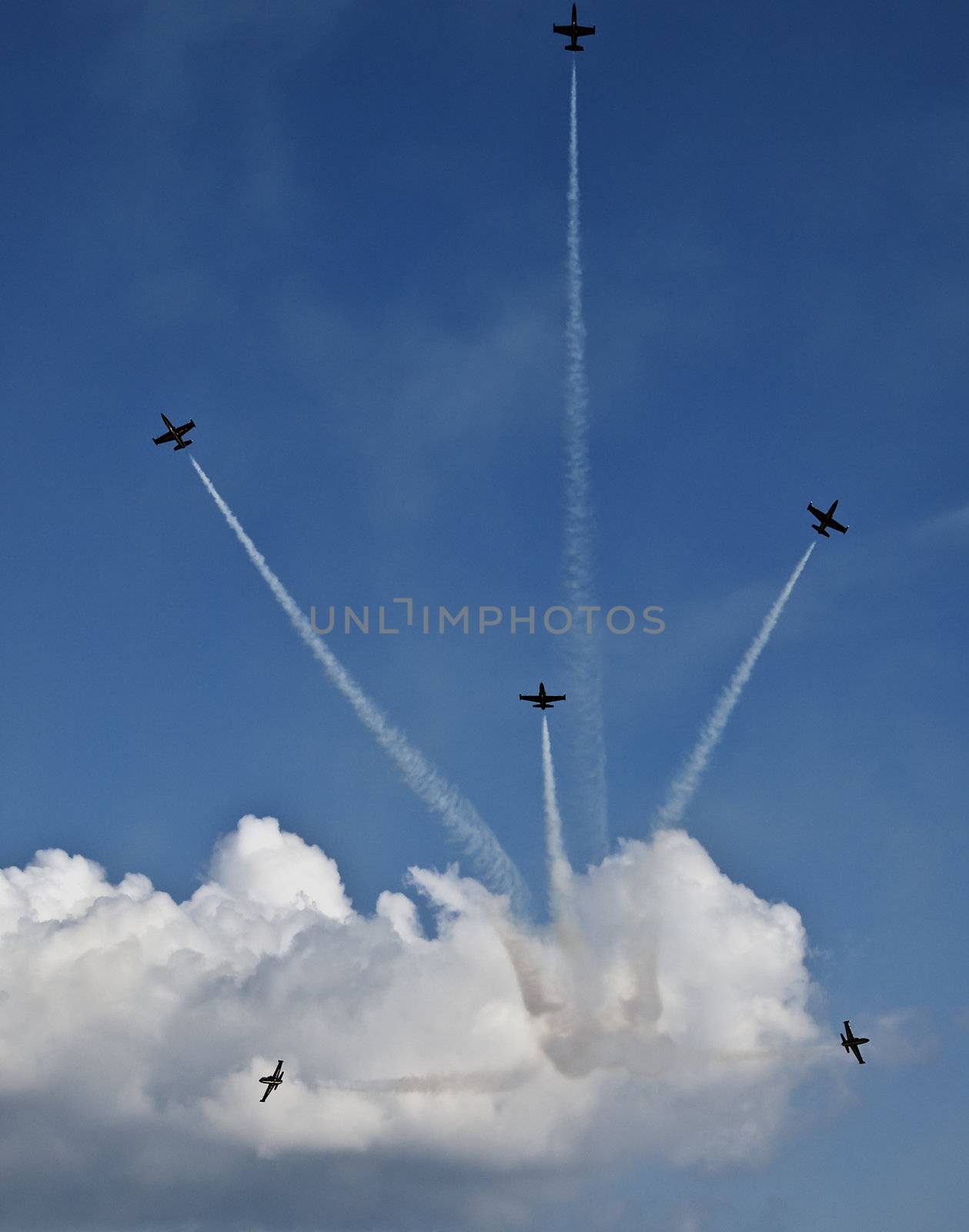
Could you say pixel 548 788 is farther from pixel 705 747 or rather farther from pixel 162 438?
pixel 162 438

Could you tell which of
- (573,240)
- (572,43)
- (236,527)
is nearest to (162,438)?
(236,527)

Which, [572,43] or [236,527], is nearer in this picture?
[572,43]

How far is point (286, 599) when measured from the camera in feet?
642

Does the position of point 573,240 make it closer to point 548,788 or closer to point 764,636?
point 764,636

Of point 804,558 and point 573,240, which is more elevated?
point 573,240

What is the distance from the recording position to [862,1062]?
634 feet

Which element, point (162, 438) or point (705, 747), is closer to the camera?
point (705, 747)

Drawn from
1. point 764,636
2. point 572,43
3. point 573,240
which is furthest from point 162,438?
point 764,636

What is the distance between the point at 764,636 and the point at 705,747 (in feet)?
65.3

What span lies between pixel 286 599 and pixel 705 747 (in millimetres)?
66637

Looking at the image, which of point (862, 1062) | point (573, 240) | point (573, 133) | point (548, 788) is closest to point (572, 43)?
point (573, 133)

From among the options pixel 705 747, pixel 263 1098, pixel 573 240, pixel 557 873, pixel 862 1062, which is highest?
pixel 573 240

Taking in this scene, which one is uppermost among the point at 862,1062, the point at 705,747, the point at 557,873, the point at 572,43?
the point at 572,43

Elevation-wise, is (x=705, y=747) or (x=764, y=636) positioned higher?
(x=764, y=636)
